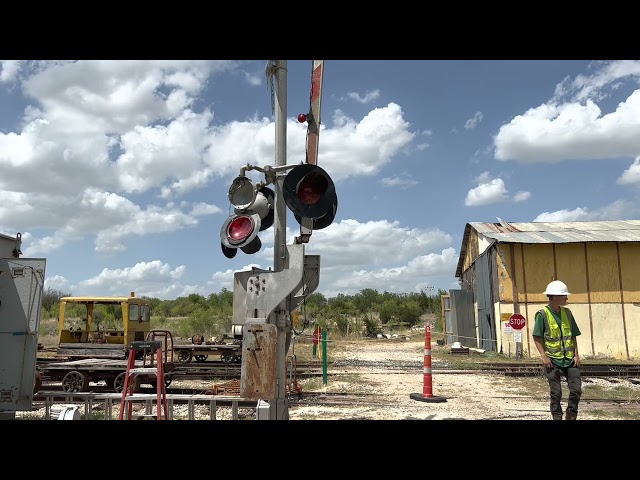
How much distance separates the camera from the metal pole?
475cm

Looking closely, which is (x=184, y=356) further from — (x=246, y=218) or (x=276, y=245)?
(x=246, y=218)

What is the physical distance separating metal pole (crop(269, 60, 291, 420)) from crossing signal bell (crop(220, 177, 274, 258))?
0.14m

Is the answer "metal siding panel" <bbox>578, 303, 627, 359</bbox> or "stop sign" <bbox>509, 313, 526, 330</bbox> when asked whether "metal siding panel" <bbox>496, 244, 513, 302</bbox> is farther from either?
"metal siding panel" <bbox>578, 303, 627, 359</bbox>

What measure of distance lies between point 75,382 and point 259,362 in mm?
9635

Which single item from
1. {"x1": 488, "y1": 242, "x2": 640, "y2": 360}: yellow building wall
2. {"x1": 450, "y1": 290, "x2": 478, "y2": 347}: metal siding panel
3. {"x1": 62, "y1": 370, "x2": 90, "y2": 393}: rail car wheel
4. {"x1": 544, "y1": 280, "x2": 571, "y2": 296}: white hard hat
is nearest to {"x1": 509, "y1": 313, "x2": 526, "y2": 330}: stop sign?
{"x1": 488, "y1": 242, "x2": 640, "y2": 360}: yellow building wall

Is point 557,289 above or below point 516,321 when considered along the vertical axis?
above

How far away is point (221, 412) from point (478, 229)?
19.7 metres

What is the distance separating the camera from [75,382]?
38.9 ft

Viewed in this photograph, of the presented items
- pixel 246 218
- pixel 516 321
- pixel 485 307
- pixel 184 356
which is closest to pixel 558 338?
pixel 246 218

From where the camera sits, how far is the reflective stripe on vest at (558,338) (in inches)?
249
